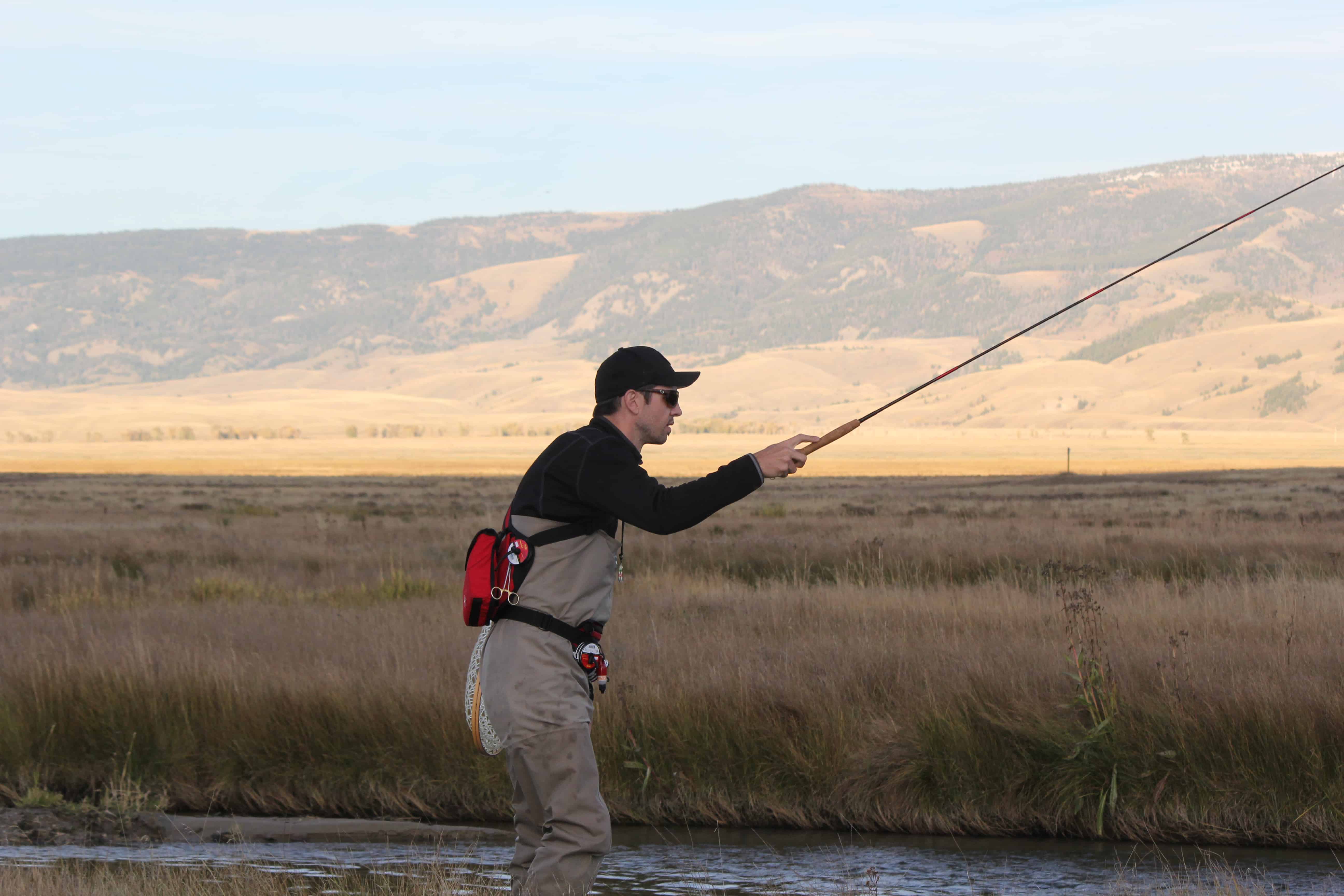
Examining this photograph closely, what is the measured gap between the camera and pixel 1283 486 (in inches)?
2085

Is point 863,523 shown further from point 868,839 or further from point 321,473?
point 321,473

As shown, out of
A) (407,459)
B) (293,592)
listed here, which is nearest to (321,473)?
(407,459)

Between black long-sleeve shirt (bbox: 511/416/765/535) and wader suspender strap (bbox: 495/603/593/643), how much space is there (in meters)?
0.33

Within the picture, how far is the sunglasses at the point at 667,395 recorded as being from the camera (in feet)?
17.3

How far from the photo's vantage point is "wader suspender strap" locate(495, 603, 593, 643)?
5055 mm

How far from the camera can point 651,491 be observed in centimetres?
493

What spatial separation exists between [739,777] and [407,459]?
105 metres

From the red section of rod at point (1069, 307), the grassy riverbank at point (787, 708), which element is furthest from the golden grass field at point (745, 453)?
the red section of rod at point (1069, 307)

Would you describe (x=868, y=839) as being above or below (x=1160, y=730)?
below

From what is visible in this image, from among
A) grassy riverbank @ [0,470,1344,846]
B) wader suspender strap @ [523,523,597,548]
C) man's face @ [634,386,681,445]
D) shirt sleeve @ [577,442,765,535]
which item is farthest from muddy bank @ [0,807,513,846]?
shirt sleeve @ [577,442,765,535]

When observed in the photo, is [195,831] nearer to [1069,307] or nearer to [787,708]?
[787,708]

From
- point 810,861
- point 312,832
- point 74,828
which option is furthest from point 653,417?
point 74,828

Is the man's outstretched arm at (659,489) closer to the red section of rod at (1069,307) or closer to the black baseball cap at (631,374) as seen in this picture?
the black baseball cap at (631,374)

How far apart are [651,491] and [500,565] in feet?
1.92
